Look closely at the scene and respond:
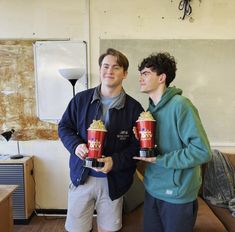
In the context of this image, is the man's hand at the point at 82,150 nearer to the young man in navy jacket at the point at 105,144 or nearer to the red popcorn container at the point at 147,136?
the young man in navy jacket at the point at 105,144

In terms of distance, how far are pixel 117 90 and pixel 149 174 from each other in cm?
52

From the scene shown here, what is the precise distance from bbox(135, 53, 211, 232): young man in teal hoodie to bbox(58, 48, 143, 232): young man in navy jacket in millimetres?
142

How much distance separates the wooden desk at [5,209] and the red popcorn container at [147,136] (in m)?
0.96

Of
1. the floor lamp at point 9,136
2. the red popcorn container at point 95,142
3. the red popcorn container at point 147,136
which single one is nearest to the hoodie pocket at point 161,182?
the red popcorn container at point 147,136

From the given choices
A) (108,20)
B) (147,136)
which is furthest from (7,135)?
(147,136)

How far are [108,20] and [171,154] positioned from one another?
1848 mm

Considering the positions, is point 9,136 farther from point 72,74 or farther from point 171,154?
point 171,154

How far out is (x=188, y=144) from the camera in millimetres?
1336

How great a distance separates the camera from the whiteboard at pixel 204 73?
107 inches

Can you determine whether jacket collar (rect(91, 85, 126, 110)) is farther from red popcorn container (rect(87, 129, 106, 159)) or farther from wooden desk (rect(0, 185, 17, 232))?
wooden desk (rect(0, 185, 17, 232))

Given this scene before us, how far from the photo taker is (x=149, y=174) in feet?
4.90

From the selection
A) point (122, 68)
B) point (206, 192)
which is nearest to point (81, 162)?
point (122, 68)

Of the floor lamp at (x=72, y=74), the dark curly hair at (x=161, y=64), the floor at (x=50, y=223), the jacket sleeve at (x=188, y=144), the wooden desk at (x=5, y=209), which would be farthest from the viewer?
the floor lamp at (x=72, y=74)

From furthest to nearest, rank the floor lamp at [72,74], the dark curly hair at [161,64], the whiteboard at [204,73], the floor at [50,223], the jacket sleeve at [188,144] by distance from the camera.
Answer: the whiteboard at [204,73]
the floor lamp at [72,74]
the floor at [50,223]
the dark curly hair at [161,64]
the jacket sleeve at [188,144]
